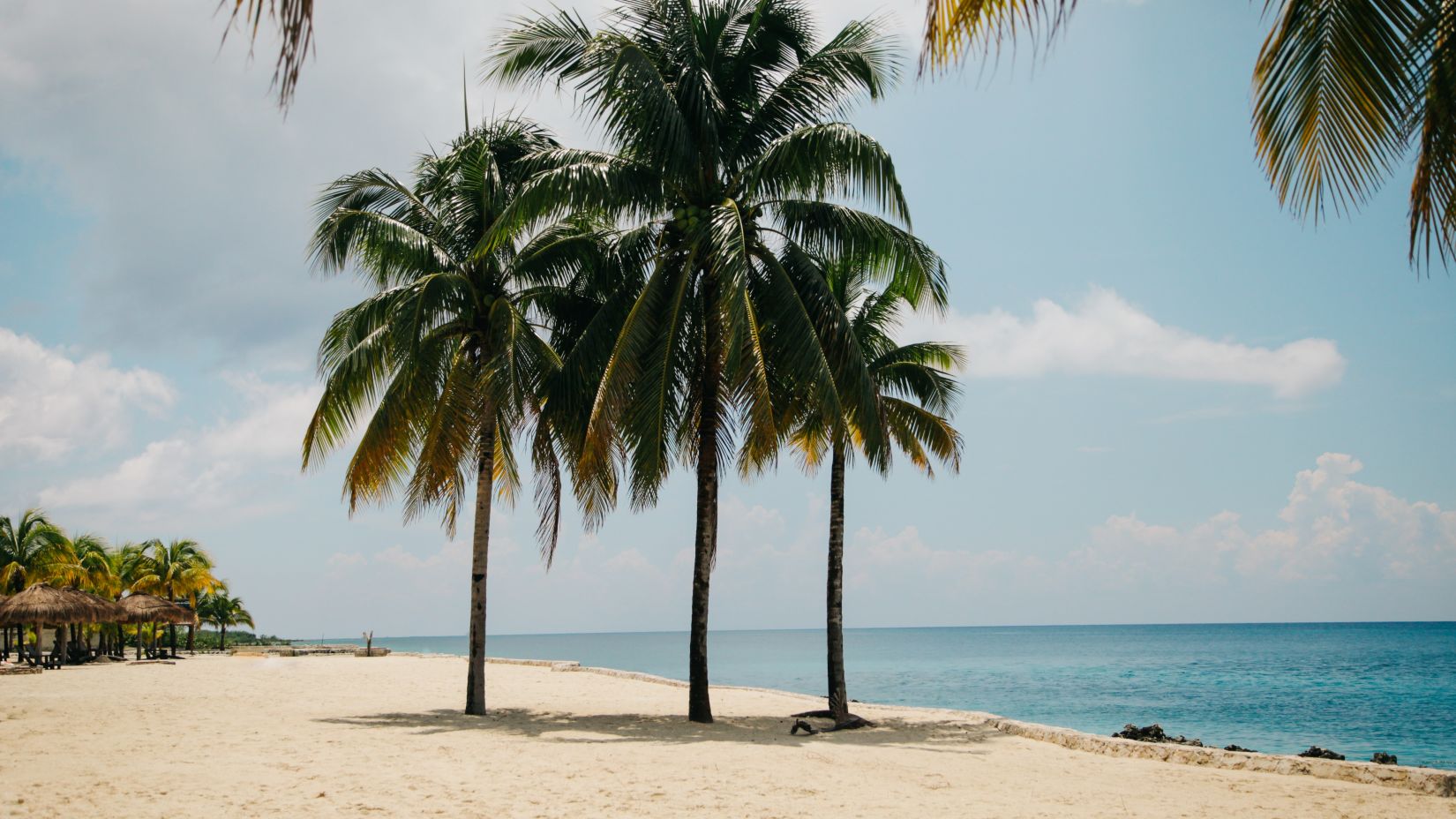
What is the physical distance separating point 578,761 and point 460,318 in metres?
7.42

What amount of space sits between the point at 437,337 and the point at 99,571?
103 feet

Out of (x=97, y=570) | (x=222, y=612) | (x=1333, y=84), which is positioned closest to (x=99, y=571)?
(x=97, y=570)

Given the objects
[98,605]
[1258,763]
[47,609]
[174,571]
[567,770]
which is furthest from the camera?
[174,571]

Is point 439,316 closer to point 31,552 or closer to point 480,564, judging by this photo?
point 480,564

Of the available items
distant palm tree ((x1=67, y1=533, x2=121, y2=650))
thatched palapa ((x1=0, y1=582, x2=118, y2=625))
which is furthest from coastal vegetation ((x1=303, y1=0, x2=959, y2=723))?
distant palm tree ((x1=67, y1=533, x2=121, y2=650))

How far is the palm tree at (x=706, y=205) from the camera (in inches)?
515

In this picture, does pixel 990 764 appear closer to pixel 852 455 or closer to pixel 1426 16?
pixel 852 455

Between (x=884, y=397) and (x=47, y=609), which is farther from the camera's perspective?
(x=47, y=609)

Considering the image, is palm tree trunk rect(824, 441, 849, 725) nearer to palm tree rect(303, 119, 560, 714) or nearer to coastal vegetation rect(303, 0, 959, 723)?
coastal vegetation rect(303, 0, 959, 723)

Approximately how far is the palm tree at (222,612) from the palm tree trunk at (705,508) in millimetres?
51631

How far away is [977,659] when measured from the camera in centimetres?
8050

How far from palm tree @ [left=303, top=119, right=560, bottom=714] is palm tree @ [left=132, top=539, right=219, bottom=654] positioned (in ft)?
103

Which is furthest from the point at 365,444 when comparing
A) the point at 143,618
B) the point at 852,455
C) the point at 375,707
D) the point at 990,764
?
the point at 143,618

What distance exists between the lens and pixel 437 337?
48.8 feet
